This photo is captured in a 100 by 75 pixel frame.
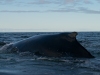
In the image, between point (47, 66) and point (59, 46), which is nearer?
point (47, 66)

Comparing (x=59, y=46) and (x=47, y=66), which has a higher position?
(x=59, y=46)

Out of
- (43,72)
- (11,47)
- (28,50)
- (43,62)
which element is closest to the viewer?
(43,72)

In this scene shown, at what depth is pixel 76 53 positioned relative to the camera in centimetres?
1142

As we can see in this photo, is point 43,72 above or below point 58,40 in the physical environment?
below

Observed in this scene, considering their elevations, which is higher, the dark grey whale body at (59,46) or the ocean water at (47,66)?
the dark grey whale body at (59,46)

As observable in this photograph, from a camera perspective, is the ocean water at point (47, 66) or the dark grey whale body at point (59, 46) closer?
the ocean water at point (47, 66)

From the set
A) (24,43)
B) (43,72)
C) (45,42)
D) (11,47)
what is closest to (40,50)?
(45,42)

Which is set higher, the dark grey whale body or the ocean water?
the dark grey whale body

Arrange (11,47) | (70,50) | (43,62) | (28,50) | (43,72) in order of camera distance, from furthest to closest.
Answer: (11,47), (28,50), (70,50), (43,62), (43,72)

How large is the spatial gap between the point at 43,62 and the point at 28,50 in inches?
75.1

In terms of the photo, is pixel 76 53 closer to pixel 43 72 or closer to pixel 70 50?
pixel 70 50

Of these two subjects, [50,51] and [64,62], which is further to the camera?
[50,51]

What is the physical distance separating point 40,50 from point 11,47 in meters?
2.64

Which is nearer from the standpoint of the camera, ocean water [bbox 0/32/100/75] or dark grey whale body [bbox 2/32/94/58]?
ocean water [bbox 0/32/100/75]
